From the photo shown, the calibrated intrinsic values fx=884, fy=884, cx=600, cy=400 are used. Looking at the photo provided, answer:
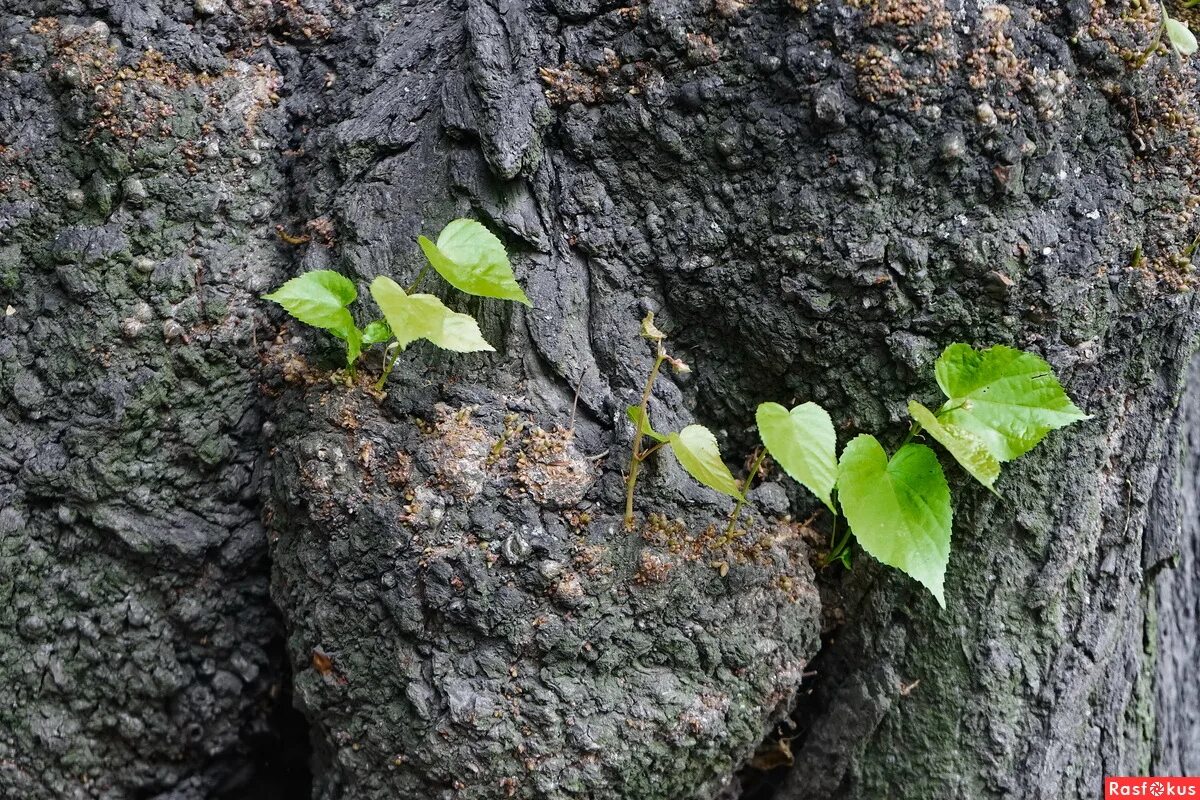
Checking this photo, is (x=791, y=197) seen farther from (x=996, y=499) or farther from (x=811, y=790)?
(x=811, y=790)

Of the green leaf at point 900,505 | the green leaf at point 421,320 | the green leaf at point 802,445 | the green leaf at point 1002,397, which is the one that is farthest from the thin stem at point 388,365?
the green leaf at point 1002,397

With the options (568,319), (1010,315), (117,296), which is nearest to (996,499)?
(1010,315)

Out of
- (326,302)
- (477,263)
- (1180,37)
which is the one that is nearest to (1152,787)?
(1180,37)

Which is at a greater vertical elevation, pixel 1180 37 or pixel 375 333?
pixel 1180 37

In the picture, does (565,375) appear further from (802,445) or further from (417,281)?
(802,445)

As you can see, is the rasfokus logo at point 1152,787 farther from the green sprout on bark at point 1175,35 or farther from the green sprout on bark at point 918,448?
the green sprout on bark at point 1175,35

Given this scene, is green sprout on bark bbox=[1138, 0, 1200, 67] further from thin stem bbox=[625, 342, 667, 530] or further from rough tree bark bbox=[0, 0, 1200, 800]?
thin stem bbox=[625, 342, 667, 530]
